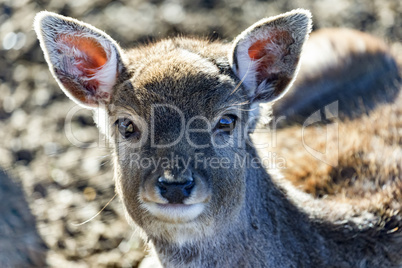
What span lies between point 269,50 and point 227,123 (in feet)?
1.99

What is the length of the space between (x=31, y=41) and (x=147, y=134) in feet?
14.6

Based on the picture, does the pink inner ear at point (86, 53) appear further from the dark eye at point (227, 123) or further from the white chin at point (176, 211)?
the white chin at point (176, 211)

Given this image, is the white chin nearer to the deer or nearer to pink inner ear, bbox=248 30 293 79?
the deer

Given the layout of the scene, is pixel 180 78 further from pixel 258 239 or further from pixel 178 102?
pixel 258 239

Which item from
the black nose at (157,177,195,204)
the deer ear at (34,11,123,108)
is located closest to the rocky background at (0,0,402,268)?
the deer ear at (34,11,123,108)

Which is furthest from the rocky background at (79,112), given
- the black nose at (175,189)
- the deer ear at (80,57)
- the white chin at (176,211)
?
the black nose at (175,189)

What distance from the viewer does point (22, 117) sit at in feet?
20.5

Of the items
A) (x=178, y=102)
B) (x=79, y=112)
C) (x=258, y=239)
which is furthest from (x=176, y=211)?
(x=79, y=112)

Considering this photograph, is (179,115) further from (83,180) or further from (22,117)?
(22,117)

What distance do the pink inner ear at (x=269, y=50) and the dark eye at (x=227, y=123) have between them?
17.7 inches

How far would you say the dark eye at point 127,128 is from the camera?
3.29 metres

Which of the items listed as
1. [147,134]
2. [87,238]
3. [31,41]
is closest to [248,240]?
[147,134]

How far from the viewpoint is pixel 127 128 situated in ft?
11.0

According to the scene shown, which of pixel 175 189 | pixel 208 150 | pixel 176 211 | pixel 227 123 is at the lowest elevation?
pixel 176 211
